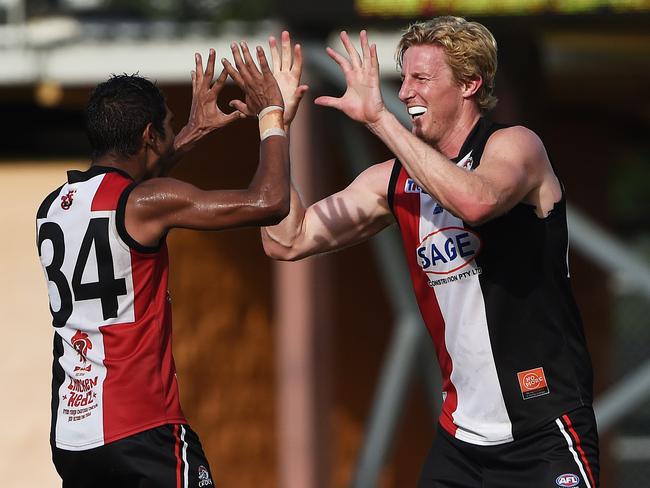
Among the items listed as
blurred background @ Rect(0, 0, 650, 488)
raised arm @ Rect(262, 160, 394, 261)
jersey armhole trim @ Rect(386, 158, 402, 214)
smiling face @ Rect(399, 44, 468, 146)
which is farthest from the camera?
blurred background @ Rect(0, 0, 650, 488)

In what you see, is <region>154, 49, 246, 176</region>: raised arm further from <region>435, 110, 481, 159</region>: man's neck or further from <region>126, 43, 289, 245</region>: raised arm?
<region>435, 110, 481, 159</region>: man's neck

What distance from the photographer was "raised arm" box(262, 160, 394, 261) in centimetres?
504

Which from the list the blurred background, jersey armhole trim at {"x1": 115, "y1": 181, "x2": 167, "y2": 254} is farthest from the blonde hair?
the blurred background

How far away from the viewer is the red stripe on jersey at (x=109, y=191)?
4.37 m

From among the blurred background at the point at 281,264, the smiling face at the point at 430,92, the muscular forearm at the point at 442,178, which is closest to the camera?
the muscular forearm at the point at 442,178

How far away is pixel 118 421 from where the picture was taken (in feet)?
14.4

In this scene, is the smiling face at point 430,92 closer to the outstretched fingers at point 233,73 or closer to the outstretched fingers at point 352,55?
the outstretched fingers at point 352,55

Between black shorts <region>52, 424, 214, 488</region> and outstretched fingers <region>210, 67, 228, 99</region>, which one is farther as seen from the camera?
outstretched fingers <region>210, 67, 228, 99</region>

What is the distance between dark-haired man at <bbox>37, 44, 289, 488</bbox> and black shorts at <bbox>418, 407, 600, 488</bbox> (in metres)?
0.88

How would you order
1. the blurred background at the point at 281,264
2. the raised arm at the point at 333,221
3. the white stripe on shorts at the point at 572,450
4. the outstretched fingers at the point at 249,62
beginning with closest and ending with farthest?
1. the white stripe on shorts at the point at 572,450
2. the outstretched fingers at the point at 249,62
3. the raised arm at the point at 333,221
4. the blurred background at the point at 281,264

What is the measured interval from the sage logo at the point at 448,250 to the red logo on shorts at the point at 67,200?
120cm

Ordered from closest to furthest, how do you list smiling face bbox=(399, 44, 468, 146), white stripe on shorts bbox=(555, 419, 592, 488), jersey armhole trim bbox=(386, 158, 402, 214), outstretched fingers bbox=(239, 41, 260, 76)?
white stripe on shorts bbox=(555, 419, 592, 488), outstretched fingers bbox=(239, 41, 260, 76), smiling face bbox=(399, 44, 468, 146), jersey armhole trim bbox=(386, 158, 402, 214)

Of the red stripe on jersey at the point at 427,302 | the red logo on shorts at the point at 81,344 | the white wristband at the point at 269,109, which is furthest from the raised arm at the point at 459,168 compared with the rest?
the red logo on shorts at the point at 81,344

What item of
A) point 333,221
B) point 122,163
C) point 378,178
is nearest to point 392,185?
point 378,178
